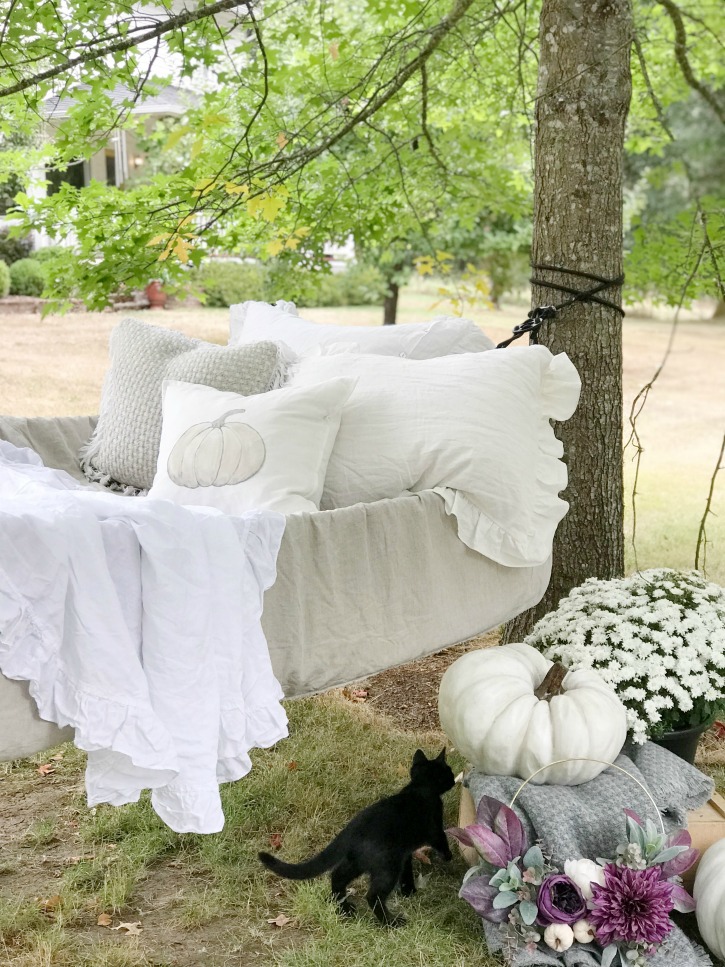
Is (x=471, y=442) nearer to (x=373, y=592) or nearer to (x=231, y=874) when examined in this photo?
(x=373, y=592)

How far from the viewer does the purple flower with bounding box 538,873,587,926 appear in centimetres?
160

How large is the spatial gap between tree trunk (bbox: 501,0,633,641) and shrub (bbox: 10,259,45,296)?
8.25 ft

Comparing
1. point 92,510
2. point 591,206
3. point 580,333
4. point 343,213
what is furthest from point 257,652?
point 343,213

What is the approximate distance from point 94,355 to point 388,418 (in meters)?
2.75

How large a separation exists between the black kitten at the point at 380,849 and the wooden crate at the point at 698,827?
0.06 metres

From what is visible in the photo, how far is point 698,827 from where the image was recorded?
187 cm

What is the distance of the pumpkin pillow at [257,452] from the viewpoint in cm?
199

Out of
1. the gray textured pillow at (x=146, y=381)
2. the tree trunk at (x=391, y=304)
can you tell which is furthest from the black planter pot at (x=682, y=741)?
the tree trunk at (x=391, y=304)

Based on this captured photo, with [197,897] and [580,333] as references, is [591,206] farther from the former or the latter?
[197,897]

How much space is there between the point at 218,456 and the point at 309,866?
823 mm

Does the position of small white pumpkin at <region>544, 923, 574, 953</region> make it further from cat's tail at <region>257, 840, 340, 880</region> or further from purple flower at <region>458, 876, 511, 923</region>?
cat's tail at <region>257, 840, 340, 880</region>

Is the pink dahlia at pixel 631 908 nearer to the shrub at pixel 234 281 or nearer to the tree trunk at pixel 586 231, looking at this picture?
the tree trunk at pixel 586 231

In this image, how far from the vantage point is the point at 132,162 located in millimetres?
4488

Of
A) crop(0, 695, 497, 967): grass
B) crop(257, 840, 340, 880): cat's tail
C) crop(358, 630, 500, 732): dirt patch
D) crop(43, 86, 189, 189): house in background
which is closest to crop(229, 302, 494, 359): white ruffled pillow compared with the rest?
crop(358, 630, 500, 732): dirt patch
